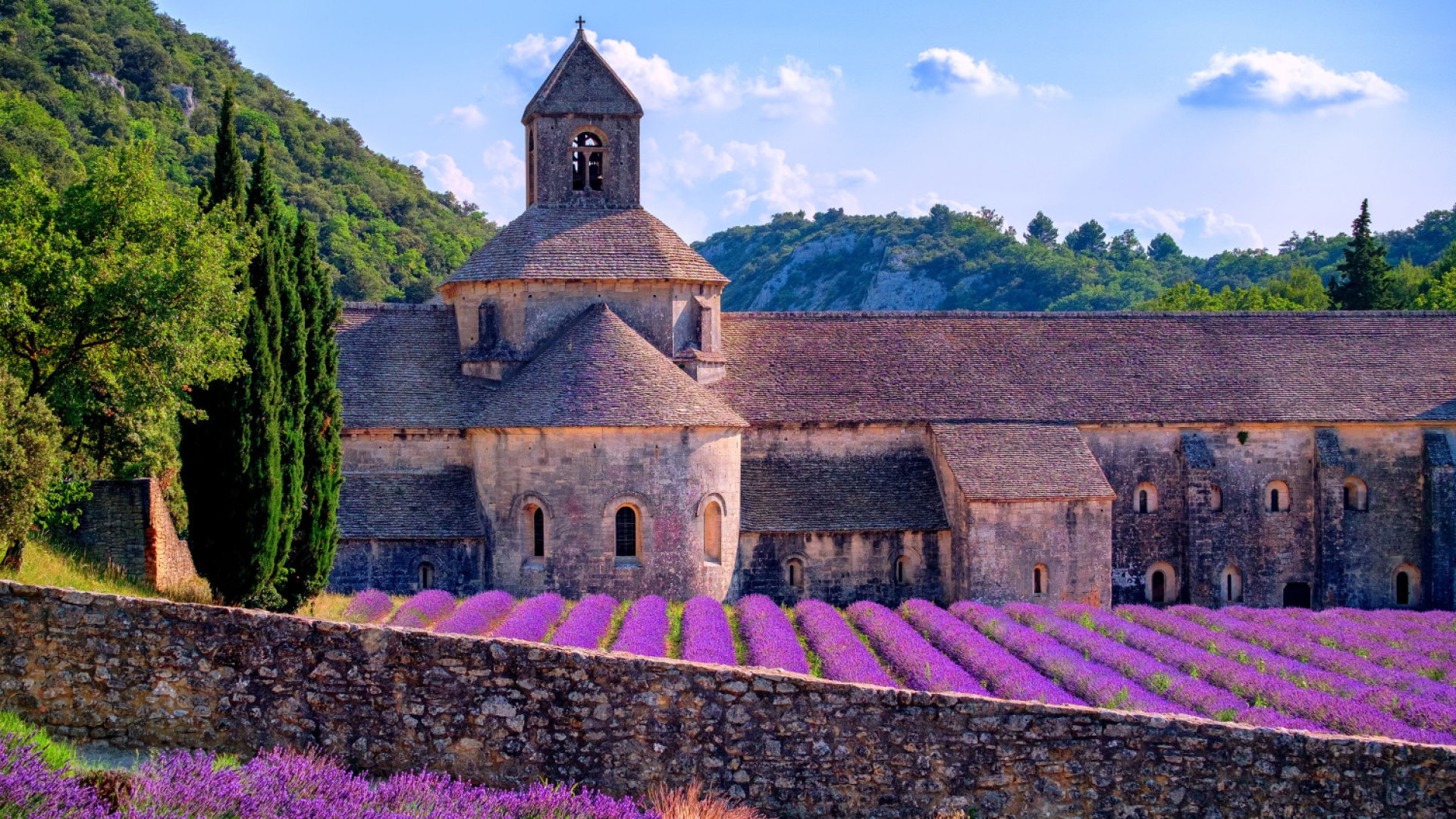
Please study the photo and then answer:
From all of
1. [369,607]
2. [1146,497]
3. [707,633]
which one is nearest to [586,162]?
[369,607]

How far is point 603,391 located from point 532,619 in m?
7.61

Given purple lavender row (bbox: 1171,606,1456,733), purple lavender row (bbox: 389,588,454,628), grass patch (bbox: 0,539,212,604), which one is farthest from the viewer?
purple lavender row (bbox: 389,588,454,628)

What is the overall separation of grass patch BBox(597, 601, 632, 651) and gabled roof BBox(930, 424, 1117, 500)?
30.0 ft

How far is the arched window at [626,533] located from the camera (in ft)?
110

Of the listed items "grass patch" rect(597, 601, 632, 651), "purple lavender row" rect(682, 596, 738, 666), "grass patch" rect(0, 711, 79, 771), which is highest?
"grass patch" rect(0, 711, 79, 771)

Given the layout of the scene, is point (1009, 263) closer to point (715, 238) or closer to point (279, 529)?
point (715, 238)

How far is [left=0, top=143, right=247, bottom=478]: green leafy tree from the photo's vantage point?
21375 millimetres

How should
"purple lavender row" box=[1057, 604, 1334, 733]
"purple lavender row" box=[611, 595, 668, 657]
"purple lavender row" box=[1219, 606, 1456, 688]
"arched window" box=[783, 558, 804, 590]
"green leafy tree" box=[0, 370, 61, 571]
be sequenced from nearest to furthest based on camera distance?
"green leafy tree" box=[0, 370, 61, 571] < "purple lavender row" box=[1057, 604, 1334, 733] < "purple lavender row" box=[1219, 606, 1456, 688] < "purple lavender row" box=[611, 595, 668, 657] < "arched window" box=[783, 558, 804, 590]

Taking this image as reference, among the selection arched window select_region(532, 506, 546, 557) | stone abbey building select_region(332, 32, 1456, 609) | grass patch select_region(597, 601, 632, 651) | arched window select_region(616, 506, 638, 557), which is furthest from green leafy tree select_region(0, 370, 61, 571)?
arched window select_region(616, 506, 638, 557)

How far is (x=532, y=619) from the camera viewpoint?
2708 cm

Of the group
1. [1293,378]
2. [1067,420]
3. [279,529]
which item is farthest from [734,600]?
[1293,378]

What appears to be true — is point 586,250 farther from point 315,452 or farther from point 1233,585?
point 1233,585

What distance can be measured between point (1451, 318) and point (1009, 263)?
253ft

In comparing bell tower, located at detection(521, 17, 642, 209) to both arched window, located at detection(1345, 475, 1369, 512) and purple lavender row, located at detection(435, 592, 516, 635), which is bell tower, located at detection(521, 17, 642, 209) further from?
arched window, located at detection(1345, 475, 1369, 512)
